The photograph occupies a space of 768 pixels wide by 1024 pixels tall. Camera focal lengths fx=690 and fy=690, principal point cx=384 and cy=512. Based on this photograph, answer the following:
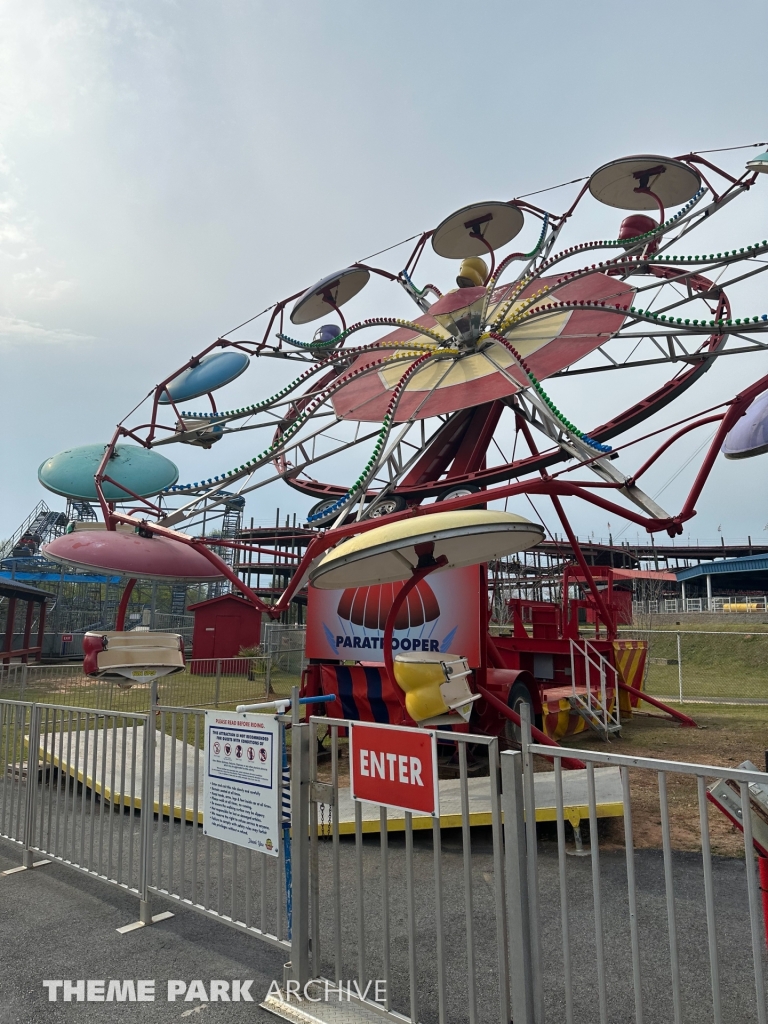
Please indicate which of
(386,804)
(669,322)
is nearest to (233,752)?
(386,804)

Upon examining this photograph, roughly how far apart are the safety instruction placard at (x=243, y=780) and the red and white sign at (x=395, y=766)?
70cm

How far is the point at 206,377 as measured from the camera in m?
12.4

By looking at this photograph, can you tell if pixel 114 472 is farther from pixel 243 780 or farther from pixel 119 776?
pixel 243 780

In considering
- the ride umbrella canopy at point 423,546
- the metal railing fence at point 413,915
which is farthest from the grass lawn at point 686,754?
the ride umbrella canopy at point 423,546

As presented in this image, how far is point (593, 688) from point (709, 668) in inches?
827

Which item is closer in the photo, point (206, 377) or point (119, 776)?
point (119, 776)

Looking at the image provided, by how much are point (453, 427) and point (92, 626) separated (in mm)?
34730

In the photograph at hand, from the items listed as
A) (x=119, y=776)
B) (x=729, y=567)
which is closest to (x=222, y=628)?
(x=119, y=776)

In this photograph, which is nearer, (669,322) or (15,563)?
(669,322)

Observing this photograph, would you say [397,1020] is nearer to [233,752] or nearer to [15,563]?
[233,752]

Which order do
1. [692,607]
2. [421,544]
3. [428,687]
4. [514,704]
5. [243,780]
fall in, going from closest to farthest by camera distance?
1. [243,780]
2. [421,544]
3. [428,687]
4. [514,704]
5. [692,607]

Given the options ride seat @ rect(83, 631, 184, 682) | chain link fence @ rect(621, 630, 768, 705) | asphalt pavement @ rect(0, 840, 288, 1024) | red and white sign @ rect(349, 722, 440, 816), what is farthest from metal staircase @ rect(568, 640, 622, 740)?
red and white sign @ rect(349, 722, 440, 816)

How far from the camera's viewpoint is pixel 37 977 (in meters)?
4.65

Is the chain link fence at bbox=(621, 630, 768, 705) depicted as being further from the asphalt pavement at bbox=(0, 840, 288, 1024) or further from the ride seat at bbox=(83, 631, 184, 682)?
the asphalt pavement at bbox=(0, 840, 288, 1024)
